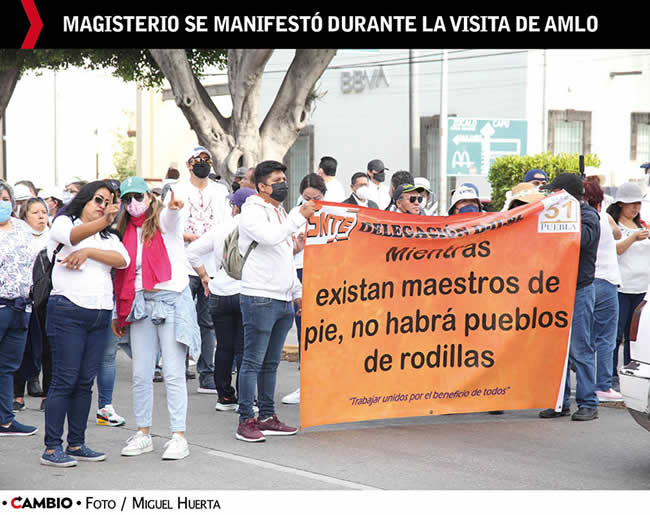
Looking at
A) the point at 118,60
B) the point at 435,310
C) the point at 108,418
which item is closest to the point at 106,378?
the point at 108,418

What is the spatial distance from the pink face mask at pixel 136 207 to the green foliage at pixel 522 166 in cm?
1676

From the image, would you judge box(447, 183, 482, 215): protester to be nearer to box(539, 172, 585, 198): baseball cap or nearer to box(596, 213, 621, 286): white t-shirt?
box(539, 172, 585, 198): baseball cap

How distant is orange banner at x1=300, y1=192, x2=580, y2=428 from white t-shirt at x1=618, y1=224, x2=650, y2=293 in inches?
67.3

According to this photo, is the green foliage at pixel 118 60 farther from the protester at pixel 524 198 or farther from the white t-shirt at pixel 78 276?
the white t-shirt at pixel 78 276

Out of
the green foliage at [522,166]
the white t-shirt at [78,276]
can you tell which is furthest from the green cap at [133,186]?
the green foliage at [522,166]

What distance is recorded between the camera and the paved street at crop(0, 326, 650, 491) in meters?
6.55

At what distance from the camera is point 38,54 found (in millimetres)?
24203

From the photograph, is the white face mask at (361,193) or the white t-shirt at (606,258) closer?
the white t-shirt at (606,258)

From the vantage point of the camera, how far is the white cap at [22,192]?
38.2 feet

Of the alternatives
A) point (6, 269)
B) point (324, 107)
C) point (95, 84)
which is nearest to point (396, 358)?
point (6, 269)

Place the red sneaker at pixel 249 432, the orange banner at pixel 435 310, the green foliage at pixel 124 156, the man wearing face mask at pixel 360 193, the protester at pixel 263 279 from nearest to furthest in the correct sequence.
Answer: the protester at pixel 263 279 → the red sneaker at pixel 249 432 → the orange banner at pixel 435 310 → the man wearing face mask at pixel 360 193 → the green foliage at pixel 124 156

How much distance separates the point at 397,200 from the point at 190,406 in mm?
2518

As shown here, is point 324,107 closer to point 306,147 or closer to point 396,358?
point 306,147
